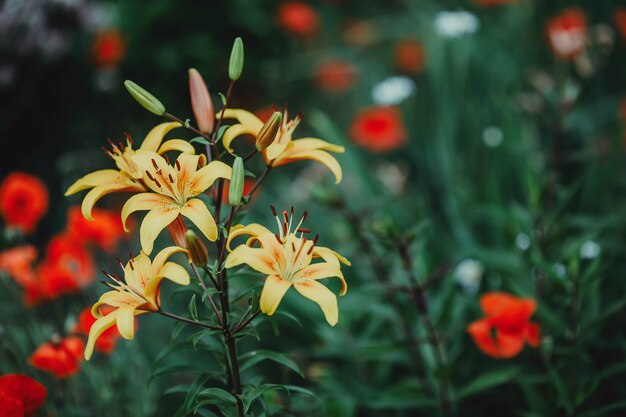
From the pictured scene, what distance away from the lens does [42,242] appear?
2.54 metres

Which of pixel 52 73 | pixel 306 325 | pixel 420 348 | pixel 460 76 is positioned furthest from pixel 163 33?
pixel 420 348

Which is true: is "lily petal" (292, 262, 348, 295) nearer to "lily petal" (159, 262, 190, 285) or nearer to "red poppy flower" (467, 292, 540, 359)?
"lily petal" (159, 262, 190, 285)

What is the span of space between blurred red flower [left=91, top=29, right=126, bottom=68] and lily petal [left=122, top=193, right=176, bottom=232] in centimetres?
183

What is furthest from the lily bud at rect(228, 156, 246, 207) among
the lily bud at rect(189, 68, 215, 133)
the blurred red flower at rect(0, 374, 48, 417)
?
the blurred red flower at rect(0, 374, 48, 417)

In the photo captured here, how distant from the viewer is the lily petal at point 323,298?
72 centimetres

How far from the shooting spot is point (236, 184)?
0.74 meters

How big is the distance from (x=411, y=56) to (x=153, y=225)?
7.89 ft

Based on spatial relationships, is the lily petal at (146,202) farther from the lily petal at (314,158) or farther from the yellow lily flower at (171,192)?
the lily petal at (314,158)

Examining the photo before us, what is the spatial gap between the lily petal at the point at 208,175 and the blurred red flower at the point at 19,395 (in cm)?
44

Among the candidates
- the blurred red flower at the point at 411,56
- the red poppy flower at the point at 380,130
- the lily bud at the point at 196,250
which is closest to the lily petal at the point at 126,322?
the lily bud at the point at 196,250

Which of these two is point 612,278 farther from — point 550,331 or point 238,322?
point 238,322

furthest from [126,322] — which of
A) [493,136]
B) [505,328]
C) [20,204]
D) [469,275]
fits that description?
[493,136]

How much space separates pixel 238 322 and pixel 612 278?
115 cm

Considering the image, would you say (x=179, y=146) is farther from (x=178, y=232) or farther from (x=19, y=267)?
(x=19, y=267)
